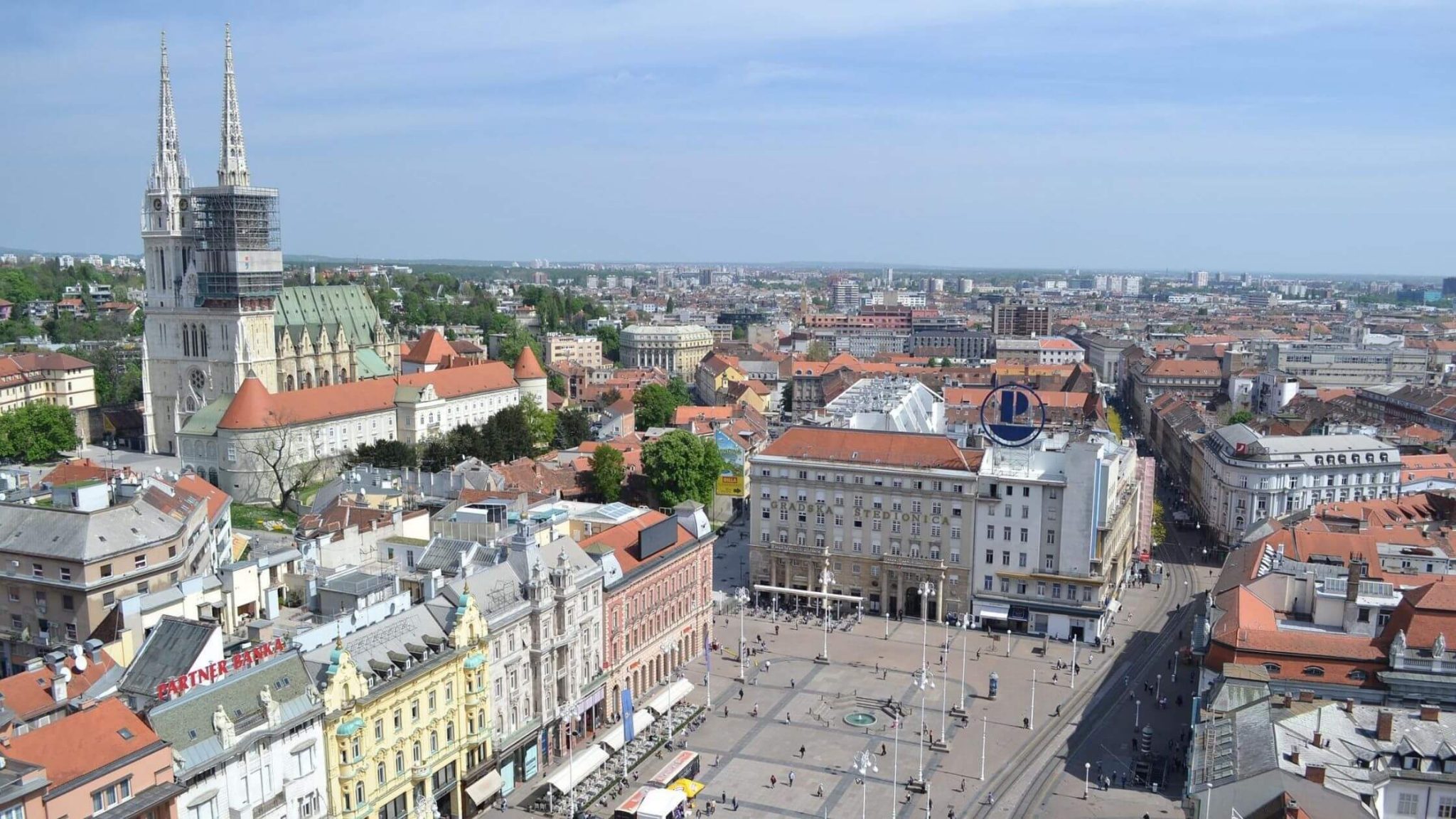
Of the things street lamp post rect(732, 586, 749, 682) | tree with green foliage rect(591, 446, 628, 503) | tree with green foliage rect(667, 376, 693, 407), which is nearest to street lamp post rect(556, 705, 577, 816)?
street lamp post rect(732, 586, 749, 682)

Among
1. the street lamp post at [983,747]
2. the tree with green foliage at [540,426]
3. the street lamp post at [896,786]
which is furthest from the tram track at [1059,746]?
the tree with green foliage at [540,426]

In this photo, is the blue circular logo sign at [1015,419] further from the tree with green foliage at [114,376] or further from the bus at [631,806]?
the tree with green foliage at [114,376]

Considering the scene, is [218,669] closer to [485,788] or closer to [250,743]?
[250,743]

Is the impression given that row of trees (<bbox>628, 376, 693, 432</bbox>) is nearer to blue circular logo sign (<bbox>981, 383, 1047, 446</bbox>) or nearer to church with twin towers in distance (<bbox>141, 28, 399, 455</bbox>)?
church with twin towers in distance (<bbox>141, 28, 399, 455</bbox>)

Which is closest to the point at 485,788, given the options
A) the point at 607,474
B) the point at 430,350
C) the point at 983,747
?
the point at 983,747

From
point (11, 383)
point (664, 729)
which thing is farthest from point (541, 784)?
point (11, 383)

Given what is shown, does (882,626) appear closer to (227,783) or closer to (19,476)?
(227,783)
